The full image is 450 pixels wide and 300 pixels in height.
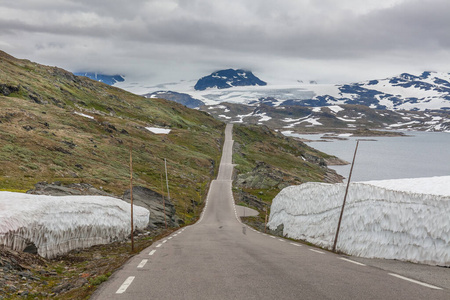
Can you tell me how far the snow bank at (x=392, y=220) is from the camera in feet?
46.9

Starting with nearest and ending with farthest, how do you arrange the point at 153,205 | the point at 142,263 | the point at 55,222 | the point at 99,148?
1. the point at 142,263
2. the point at 55,222
3. the point at 153,205
4. the point at 99,148

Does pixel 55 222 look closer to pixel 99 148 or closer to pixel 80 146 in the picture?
pixel 80 146

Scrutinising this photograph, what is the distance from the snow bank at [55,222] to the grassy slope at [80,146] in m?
14.2

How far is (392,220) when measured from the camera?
16.5 m

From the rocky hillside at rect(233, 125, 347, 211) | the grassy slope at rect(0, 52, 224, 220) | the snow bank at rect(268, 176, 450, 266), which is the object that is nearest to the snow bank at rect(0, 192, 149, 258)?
the snow bank at rect(268, 176, 450, 266)

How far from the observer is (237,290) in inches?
362

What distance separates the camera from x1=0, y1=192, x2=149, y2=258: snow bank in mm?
14656

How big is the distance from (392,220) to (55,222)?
52.4 feet

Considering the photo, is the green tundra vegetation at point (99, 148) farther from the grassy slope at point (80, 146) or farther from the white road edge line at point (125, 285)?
the white road edge line at point (125, 285)

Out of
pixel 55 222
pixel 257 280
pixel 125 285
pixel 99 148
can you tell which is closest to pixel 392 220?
pixel 257 280

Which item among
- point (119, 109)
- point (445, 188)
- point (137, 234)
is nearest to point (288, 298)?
point (445, 188)

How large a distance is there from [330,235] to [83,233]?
14.7m

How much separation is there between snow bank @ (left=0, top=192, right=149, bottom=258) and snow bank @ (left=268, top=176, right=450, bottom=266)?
556 inches

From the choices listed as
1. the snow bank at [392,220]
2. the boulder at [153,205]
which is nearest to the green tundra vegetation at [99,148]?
the boulder at [153,205]
